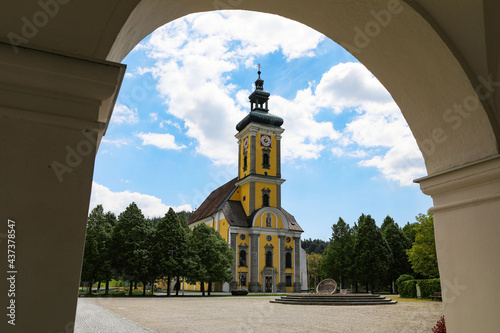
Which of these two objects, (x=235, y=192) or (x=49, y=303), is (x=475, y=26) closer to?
(x=49, y=303)

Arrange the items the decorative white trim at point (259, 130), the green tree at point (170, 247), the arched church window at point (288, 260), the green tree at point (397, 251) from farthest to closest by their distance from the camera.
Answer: the decorative white trim at point (259, 130) → the arched church window at point (288, 260) → the green tree at point (397, 251) → the green tree at point (170, 247)

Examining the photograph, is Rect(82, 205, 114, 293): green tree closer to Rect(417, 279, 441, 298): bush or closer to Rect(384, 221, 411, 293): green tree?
Rect(417, 279, 441, 298): bush

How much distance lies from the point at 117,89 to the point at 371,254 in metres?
47.9

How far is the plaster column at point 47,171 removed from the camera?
2191 millimetres

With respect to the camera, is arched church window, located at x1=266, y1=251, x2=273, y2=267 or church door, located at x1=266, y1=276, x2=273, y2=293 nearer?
church door, located at x1=266, y1=276, x2=273, y2=293

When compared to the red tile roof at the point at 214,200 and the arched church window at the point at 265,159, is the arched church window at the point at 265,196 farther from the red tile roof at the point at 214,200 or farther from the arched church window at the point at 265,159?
the red tile roof at the point at 214,200

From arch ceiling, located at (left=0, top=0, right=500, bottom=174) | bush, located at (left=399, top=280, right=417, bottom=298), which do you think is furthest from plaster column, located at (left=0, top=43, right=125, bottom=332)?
bush, located at (left=399, top=280, right=417, bottom=298)

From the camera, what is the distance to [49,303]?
220cm

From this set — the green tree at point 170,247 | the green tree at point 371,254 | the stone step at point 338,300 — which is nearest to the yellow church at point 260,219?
the green tree at point 371,254

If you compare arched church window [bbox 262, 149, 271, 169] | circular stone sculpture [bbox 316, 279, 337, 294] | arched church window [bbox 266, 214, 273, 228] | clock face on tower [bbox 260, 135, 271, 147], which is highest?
clock face on tower [bbox 260, 135, 271, 147]

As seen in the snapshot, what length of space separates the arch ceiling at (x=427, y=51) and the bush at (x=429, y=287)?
95.6 feet

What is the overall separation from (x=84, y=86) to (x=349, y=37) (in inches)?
126

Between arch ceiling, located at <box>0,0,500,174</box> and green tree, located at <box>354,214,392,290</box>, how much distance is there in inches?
1775

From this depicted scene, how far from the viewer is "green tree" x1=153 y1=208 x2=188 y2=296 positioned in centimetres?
3778
